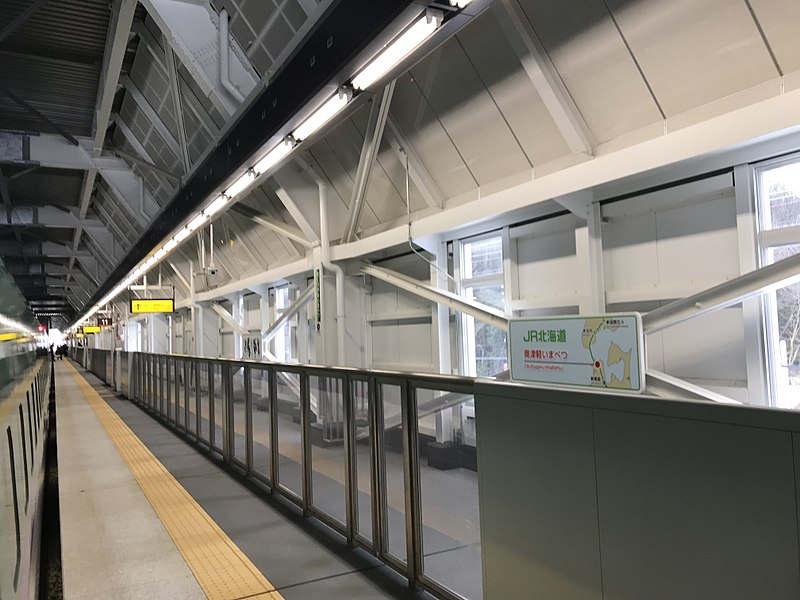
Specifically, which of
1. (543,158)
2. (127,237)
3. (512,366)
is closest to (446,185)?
(543,158)

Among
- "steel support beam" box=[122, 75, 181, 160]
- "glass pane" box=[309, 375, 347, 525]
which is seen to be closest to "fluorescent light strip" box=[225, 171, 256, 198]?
"glass pane" box=[309, 375, 347, 525]

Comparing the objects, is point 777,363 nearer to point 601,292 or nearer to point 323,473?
point 601,292

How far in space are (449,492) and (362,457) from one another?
36.7 inches

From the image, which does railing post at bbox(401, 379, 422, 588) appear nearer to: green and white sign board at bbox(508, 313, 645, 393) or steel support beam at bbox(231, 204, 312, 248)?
green and white sign board at bbox(508, 313, 645, 393)

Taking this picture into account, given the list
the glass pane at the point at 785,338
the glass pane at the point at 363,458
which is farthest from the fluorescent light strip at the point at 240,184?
the glass pane at the point at 785,338

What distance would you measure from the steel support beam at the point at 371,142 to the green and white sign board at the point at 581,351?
4.34m

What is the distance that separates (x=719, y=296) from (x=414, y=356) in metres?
5.16

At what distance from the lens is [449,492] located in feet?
10.5

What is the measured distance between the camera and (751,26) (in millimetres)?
4105

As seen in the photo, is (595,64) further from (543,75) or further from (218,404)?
(218,404)

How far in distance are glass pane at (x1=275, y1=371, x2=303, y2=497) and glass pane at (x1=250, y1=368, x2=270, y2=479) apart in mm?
324

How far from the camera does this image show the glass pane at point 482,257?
7.45 metres

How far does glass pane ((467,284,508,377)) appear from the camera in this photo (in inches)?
293

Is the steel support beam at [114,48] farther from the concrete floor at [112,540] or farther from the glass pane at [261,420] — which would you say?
the concrete floor at [112,540]
